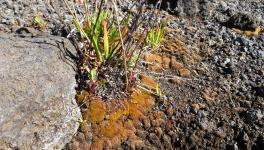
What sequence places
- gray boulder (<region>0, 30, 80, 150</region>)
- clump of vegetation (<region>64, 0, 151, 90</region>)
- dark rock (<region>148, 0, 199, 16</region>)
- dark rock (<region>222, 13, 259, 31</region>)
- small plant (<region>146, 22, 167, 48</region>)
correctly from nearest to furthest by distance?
1. gray boulder (<region>0, 30, 80, 150</region>)
2. clump of vegetation (<region>64, 0, 151, 90</region>)
3. small plant (<region>146, 22, 167, 48</region>)
4. dark rock (<region>222, 13, 259, 31</region>)
5. dark rock (<region>148, 0, 199, 16</region>)

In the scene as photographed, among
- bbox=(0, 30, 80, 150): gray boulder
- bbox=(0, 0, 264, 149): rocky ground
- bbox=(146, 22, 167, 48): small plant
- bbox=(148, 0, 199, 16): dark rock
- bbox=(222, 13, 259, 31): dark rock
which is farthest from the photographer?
bbox=(148, 0, 199, 16): dark rock

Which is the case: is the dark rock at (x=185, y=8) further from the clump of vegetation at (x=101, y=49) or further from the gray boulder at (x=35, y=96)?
the gray boulder at (x=35, y=96)

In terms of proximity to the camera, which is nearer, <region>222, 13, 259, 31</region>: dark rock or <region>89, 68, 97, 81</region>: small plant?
<region>89, 68, 97, 81</region>: small plant

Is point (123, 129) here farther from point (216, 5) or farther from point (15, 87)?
point (216, 5)

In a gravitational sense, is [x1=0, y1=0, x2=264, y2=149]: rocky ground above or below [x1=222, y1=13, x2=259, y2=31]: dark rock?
below

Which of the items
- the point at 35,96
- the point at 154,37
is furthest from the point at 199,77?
the point at 35,96

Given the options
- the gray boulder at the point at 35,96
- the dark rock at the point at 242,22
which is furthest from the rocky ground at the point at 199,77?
the gray boulder at the point at 35,96

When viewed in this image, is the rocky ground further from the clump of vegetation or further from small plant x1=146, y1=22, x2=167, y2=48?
the clump of vegetation

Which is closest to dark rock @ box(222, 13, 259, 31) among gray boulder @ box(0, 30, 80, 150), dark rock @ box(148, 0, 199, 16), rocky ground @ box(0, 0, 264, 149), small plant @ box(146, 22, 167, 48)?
rocky ground @ box(0, 0, 264, 149)
